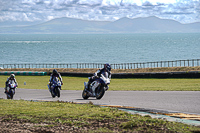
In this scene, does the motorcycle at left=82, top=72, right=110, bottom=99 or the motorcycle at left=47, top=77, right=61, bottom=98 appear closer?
the motorcycle at left=82, top=72, right=110, bottom=99

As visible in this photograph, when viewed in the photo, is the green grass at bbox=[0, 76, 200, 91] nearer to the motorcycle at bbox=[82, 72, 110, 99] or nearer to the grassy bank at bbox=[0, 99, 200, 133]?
the motorcycle at bbox=[82, 72, 110, 99]

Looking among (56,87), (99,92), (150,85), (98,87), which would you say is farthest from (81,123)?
(150,85)

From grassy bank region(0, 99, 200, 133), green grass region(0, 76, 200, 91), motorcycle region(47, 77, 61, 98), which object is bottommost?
green grass region(0, 76, 200, 91)

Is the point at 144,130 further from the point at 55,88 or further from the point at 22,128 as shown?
the point at 55,88

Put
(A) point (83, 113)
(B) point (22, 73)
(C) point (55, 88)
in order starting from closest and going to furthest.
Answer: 1. (A) point (83, 113)
2. (C) point (55, 88)
3. (B) point (22, 73)

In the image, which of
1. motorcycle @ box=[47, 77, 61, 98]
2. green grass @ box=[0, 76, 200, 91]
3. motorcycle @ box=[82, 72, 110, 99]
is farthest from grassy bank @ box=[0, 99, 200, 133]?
green grass @ box=[0, 76, 200, 91]

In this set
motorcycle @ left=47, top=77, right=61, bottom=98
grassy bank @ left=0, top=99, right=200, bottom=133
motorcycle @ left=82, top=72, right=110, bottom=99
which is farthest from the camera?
motorcycle @ left=47, top=77, right=61, bottom=98

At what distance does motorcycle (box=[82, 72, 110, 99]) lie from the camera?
54.0 feet

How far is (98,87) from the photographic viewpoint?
17312mm

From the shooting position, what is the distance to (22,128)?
874cm

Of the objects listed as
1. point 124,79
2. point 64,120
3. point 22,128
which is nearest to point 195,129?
point 64,120

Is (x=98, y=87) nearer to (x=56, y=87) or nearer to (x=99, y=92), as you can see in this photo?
(x=99, y=92)

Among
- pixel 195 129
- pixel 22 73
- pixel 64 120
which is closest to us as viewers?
pixel 195 129

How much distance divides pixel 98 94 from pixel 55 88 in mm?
3383
